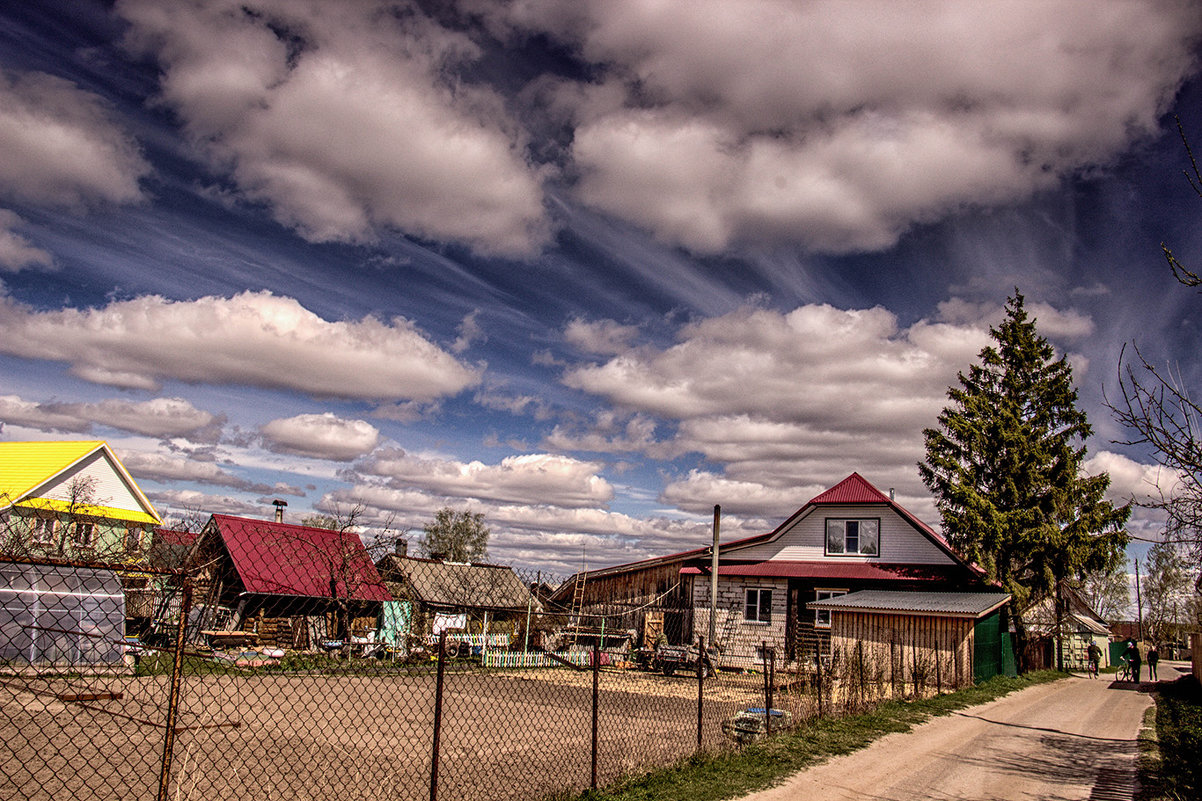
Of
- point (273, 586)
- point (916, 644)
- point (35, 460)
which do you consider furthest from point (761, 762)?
point (35, 460)

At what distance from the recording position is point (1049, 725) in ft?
53.8

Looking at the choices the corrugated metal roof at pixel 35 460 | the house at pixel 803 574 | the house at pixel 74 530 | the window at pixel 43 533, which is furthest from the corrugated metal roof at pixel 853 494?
the corrugated metal roof at pixel 35 460

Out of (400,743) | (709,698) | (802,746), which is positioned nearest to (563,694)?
(709,698)

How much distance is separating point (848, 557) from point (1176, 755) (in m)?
18.4

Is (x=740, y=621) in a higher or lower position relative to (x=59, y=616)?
lower

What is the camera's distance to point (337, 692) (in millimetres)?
18531

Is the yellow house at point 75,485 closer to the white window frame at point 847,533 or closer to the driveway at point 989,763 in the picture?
the white window frame at point 847,533

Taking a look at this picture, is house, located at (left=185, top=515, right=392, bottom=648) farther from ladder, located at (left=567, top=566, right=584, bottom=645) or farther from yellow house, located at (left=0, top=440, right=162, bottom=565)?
ladder, located at (left=567, top=566, right=584, bottom=645)

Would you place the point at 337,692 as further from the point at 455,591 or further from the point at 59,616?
the point at 455,591

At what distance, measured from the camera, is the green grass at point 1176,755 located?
9.79m

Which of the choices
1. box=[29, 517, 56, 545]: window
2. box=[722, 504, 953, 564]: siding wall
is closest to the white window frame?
box=[722, 504, 953, 564]: siding wall

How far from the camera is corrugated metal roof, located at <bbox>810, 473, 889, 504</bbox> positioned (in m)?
30.8

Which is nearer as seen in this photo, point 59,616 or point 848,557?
point 59,616

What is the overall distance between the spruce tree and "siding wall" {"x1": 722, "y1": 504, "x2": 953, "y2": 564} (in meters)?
1.51
